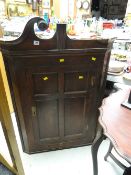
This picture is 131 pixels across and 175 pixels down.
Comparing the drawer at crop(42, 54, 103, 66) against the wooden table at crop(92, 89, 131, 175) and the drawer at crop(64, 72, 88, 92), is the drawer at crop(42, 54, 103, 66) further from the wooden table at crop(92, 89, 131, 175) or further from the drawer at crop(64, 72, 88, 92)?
the wooden table at crop(92, 89, 131, 175)

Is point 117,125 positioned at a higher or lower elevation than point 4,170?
higher

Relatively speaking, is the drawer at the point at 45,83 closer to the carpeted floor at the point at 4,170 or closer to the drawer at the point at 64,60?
the drawer at the point at 64,60

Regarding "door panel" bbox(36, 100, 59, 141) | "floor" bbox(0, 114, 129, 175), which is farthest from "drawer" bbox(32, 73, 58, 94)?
"floor" bbox(0, 114, 129, 175)

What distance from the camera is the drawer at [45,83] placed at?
1283 mm

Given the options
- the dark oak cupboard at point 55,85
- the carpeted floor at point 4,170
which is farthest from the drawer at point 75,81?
the carpeted floor at point 4,170

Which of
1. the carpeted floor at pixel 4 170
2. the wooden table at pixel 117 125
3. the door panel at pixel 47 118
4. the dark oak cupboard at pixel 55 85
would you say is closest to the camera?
the wooden table at pixel 117 125

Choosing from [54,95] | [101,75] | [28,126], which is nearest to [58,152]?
[28,126]

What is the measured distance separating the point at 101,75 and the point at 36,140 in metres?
0.91

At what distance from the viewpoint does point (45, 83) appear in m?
1.32

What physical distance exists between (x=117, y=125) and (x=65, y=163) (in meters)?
0.99

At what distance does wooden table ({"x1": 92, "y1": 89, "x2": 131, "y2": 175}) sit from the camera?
769 millimetres

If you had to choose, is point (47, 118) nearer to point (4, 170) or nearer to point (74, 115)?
point (74, 115)

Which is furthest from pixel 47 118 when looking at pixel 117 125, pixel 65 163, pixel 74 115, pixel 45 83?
pixel 117 125

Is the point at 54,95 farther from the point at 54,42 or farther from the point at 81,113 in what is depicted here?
the point at 54,42
